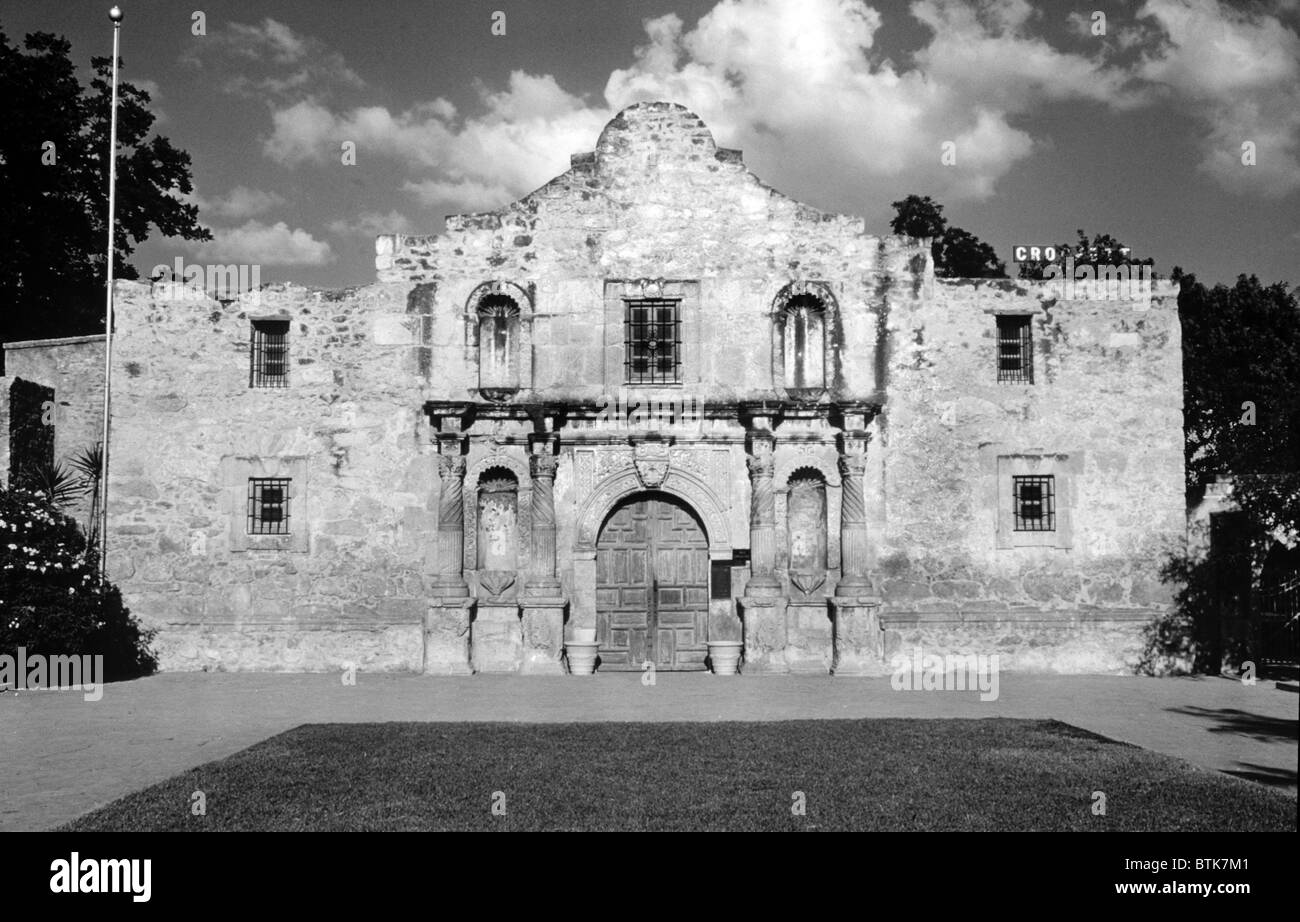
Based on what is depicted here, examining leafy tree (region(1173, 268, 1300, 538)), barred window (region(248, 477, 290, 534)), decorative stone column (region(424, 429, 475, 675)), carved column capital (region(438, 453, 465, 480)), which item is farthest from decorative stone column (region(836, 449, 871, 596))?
leafy tree (region(1173, 268, 1300, 538))

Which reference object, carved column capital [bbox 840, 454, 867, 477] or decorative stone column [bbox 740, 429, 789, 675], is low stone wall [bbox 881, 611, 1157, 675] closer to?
decorative stone column [bbox 740, 429, 789, 675]

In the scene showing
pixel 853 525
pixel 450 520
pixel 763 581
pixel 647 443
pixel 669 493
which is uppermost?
pixel 647 443

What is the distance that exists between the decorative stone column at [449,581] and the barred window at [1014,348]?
8812 mm

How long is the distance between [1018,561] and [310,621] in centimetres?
1119

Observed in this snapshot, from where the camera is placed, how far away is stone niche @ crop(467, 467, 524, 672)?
1806 cm

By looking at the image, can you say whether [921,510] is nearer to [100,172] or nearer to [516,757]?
[516,757]

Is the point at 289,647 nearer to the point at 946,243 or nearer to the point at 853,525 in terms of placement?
the point at 853,525

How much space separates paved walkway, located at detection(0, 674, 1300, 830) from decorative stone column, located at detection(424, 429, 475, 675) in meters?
0.51

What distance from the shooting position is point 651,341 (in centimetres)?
1889

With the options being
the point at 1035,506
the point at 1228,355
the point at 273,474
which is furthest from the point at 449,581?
the point at 1228,355

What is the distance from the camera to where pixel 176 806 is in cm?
812

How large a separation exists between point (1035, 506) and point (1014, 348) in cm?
258

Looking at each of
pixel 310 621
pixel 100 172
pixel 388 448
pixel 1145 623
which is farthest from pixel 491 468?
pixel 100 172

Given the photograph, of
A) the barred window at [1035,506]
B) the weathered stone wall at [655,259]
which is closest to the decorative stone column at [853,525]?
→ the weathered stone wall at [655,259]
